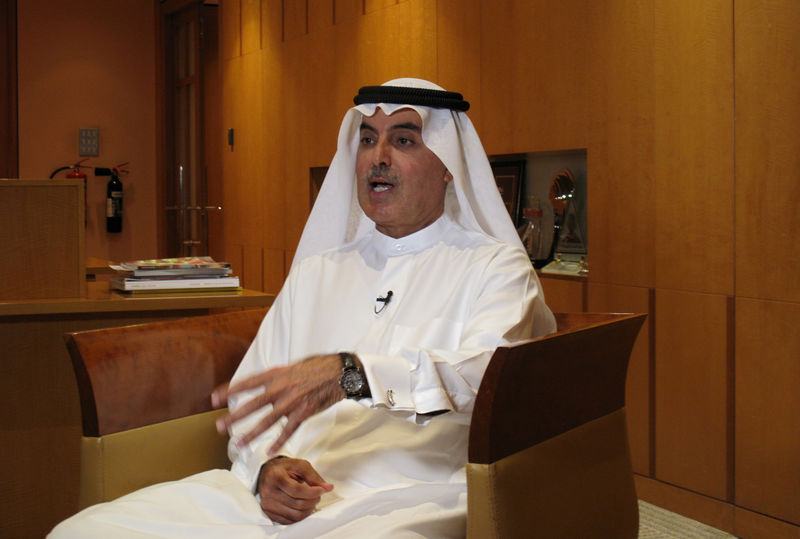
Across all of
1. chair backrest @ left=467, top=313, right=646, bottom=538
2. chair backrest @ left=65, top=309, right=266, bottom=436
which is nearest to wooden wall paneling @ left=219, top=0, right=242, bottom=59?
chair backrest @ left=65, top=309, right=266, bottom=436

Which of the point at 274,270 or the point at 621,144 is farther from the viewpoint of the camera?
the point at 274,270

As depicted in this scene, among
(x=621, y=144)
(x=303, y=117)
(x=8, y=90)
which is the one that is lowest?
(x=621, y=144)

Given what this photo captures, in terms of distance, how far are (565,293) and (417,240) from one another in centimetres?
178

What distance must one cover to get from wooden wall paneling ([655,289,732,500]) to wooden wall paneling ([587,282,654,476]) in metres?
0.04

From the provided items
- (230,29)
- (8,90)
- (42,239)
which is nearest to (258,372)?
(42,239)

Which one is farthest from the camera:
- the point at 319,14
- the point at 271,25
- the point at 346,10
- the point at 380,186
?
the point at 271,25

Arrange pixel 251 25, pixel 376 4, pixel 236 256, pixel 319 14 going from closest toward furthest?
pixel 376 4, pixel 319 14, pixel 251 25, pixel 236 256

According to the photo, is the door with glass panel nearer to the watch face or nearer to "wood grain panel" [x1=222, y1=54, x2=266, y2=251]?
"wood grain panel" [x1=222, y1=54, x2=266, y2=251]

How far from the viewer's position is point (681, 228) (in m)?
3.26

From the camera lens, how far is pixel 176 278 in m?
3.13

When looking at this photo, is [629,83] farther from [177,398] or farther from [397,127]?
[177,398]

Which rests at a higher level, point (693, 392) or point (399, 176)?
point (399, 176)

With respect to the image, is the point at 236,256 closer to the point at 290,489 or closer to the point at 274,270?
the point at 274,270

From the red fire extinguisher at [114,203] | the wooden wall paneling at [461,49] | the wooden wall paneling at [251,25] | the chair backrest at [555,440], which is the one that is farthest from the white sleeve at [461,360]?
the red fire extinguisher at [114,203]
